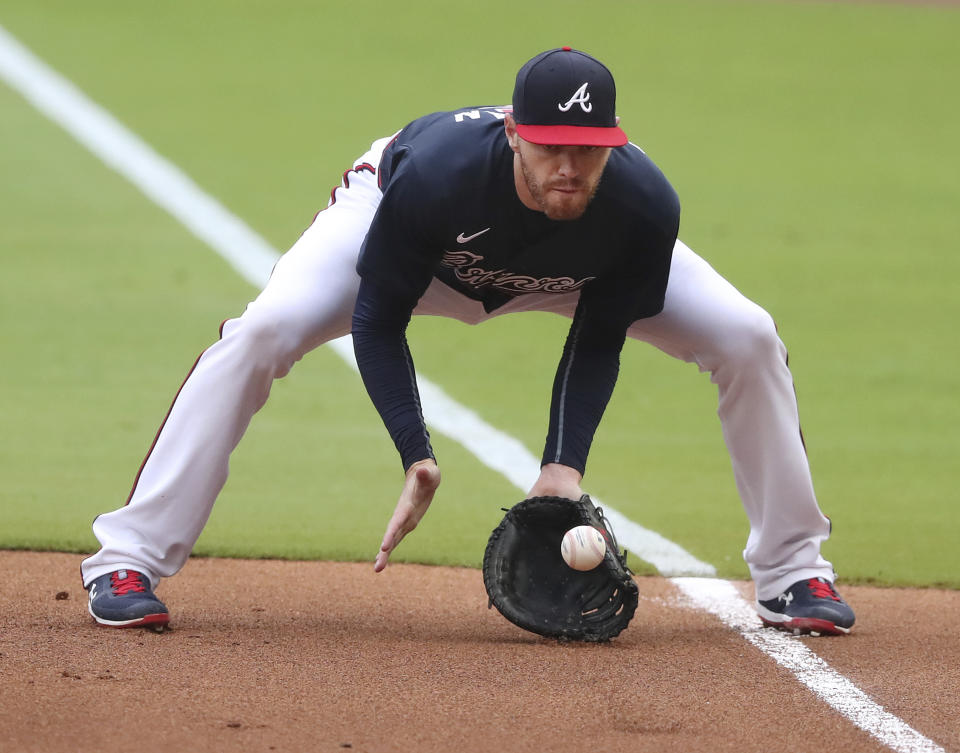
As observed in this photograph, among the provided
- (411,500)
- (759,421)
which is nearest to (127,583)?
(411,500)

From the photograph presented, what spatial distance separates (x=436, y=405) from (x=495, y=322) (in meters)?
2.09

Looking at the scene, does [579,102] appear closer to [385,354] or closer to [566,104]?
[566,104]

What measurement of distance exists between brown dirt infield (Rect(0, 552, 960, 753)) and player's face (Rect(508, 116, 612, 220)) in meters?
1.14

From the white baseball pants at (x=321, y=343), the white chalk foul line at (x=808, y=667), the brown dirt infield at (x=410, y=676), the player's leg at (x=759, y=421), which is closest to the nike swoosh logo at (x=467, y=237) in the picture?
the white baseball pants at (x=321, y=343)

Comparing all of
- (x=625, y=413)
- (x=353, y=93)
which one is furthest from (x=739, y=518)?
(x=353, y=93)

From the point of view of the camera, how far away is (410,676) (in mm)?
3723

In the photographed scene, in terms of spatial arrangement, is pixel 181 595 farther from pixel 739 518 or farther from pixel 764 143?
pixel 764 143

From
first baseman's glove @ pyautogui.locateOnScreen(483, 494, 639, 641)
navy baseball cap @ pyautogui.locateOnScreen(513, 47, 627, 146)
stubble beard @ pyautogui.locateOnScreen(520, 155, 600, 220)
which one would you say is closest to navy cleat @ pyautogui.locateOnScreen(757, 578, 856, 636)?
first baseman's glove @ pyautogui.locateOnScreen(483, 494, 639, 641)

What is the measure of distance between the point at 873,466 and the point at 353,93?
1028 cm

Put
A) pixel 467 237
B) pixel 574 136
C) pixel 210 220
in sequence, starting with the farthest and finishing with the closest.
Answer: pixel 210 220 → pixel 467 237 → pixel 574 136

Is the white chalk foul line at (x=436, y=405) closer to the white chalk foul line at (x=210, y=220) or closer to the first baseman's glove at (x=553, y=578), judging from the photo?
the white chalk foul line at (x=210, y=220)

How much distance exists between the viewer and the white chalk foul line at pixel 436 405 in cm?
373

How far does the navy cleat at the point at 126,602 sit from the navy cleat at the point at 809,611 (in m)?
1.70

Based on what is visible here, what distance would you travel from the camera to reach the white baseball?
4.03 meters
